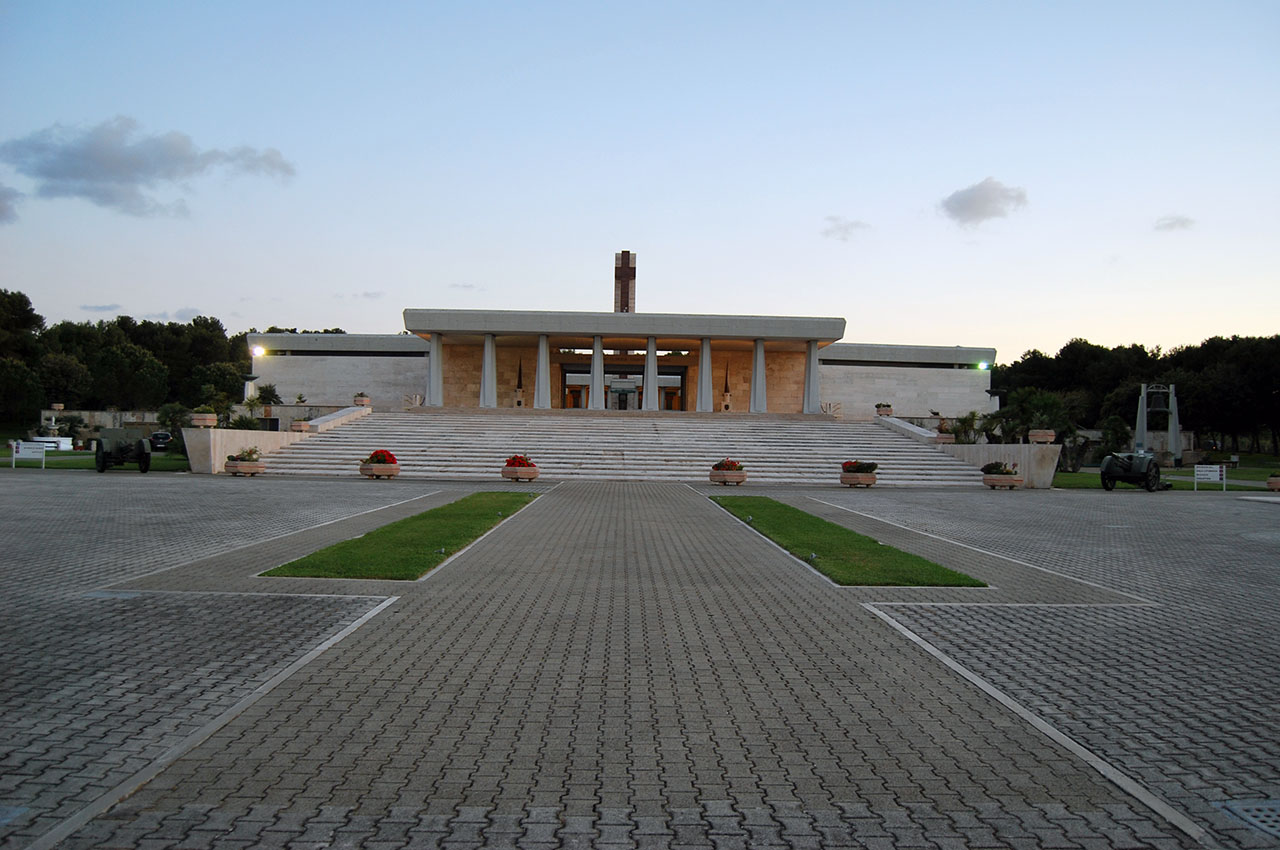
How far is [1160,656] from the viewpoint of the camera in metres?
6.96

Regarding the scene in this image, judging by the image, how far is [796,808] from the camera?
12.9ft

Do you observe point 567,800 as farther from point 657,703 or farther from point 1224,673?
point 1224,673

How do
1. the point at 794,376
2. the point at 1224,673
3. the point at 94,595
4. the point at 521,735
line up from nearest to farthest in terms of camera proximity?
1. the point at 521,735
2. the point at 1224,673
3. the point at 94,595
4. the point at 794,376

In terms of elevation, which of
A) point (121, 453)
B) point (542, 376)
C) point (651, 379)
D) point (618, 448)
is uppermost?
point (542, 376)

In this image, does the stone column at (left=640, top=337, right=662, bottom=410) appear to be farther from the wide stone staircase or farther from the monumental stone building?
the wide stone staircase

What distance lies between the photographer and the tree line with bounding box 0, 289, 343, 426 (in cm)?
6688

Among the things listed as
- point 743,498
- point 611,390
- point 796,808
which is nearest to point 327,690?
point 796,808

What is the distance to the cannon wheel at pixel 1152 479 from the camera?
1113 inches

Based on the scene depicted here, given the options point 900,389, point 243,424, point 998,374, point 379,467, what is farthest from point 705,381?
point 998,374

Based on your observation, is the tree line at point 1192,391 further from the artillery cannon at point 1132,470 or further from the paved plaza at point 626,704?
the paved plaza at point 626,704

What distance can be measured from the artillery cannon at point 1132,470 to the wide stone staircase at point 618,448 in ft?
15.3

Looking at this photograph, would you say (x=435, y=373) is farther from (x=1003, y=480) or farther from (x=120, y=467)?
(x=1003, y=480)

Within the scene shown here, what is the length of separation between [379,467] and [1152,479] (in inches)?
1036

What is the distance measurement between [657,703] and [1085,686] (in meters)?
3.14
